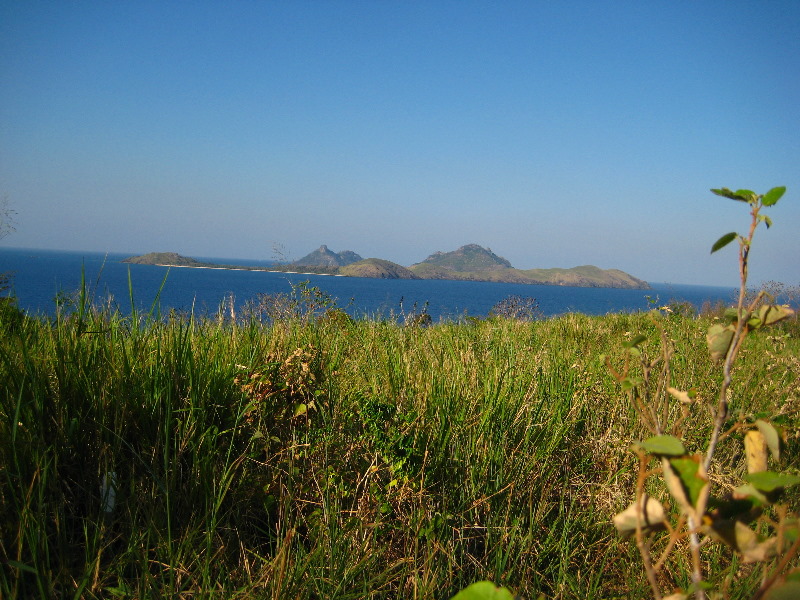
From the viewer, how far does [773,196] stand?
0.95 metres

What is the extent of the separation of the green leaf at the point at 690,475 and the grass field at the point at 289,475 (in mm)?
923

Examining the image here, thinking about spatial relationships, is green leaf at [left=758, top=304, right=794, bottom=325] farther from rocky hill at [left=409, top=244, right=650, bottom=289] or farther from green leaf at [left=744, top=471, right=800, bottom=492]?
rocky hill at [left=409, top=244, right=650, bottom=289]

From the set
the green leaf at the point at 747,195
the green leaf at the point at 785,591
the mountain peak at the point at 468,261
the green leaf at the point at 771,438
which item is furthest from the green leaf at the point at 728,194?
the mountain peak at the point at 468,261

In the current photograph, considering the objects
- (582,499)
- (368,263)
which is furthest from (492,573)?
(368,263)

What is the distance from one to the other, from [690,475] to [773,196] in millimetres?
535

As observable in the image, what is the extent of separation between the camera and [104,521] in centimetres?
190

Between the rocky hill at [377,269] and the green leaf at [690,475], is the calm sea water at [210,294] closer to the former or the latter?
the green leaf at [690,475]

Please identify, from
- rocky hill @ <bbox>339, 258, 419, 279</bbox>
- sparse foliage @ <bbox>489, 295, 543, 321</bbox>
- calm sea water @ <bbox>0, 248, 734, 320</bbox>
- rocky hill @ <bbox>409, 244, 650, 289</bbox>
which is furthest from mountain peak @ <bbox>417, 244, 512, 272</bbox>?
sparse foliage @ <bbox>489, 295, 543, 321</bbox>

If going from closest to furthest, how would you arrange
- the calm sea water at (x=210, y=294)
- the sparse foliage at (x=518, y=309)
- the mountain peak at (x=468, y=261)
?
the calm sea water at (x=210, y=294) → the sparse foliage at (x=518, y=309) → the mountain peak at (x=468, y=261)

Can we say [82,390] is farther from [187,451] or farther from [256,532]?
[256,532]

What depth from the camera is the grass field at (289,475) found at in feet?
5.85

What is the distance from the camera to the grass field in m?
1.78

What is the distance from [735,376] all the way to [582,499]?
2281 mm

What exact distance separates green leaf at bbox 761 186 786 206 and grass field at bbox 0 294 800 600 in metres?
0.73
